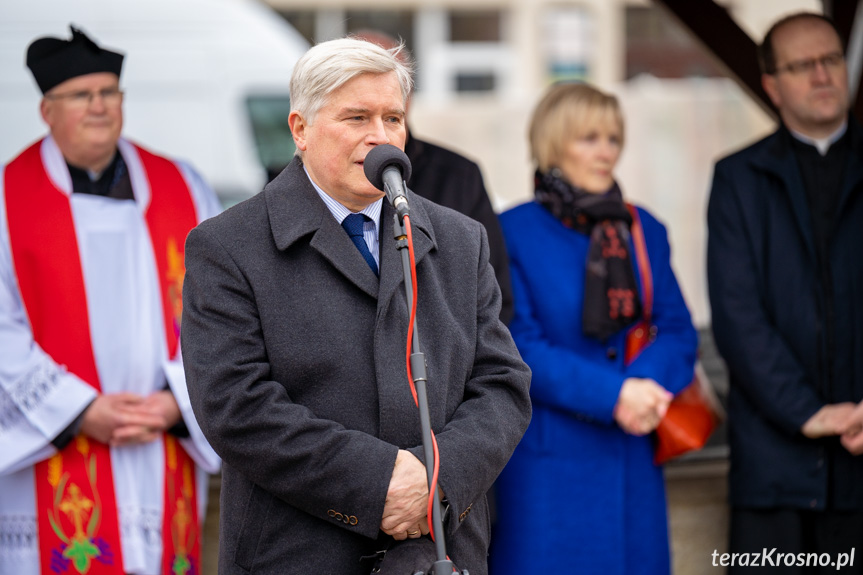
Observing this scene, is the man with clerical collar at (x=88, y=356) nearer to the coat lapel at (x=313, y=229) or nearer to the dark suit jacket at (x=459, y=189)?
the dark suit jacket at (x=459, y=189)

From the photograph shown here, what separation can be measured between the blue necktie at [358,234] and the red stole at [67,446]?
127 centimetres

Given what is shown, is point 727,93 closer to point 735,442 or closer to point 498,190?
point 498,190

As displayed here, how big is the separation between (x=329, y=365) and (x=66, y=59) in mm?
1796

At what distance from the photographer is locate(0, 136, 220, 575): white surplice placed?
11.4 feet

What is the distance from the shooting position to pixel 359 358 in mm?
2523

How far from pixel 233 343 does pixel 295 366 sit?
0.48 feet

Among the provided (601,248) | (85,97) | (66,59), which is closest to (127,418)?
(85,97)

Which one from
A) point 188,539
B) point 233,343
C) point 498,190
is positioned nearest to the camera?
point 233,343

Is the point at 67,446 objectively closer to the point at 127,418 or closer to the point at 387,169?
the point at 127,418

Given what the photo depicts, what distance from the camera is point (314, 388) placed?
2531mm

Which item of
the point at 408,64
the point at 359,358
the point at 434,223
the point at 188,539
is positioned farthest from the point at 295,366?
the point at 188,539

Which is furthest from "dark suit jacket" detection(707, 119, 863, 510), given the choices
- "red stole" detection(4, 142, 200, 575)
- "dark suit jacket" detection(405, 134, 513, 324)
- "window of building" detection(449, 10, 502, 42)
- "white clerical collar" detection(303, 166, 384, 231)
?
"window of building" detection(449, 10, 502, 42)

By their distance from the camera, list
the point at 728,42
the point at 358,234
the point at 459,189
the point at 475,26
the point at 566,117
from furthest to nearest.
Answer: the point at 475,26 → the point at 728,42 → the point at 566,117 → the point at 459,189 → the point at 358,234

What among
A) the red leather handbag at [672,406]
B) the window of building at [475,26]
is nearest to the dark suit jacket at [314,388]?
the red leather handbag at [672,406]
